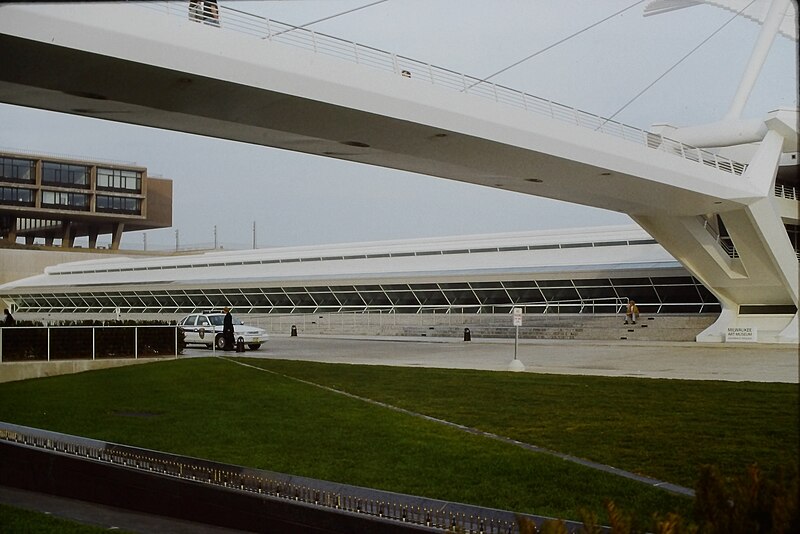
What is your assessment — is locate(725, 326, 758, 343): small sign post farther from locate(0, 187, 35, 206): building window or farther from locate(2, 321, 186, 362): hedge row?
locate(0, 187, 35, 206): building window

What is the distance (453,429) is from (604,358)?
668 inches

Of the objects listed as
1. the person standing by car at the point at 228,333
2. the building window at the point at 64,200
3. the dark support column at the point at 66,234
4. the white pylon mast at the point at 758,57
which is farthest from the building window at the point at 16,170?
the white pylon mast at the point at 758,57

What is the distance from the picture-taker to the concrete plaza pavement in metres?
21.7

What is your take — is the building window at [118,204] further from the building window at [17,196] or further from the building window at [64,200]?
the building window at [17,196]

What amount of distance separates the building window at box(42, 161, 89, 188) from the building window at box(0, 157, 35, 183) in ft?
4.61

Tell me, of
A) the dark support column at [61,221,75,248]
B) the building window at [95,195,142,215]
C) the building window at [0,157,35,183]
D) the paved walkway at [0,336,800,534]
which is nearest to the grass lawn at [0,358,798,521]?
the paved walkway at [0,336,800,534]

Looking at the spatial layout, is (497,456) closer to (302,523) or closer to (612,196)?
(302,523)

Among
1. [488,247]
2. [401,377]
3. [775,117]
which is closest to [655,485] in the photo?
[401,377]

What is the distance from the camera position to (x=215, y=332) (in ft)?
111

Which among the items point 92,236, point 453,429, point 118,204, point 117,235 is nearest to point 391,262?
point 118,204

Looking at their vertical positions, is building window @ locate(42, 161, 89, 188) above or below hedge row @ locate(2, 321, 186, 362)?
above

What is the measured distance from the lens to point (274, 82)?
63.0 feet

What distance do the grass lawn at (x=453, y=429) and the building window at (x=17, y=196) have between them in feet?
199

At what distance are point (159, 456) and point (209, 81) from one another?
38.4ft
